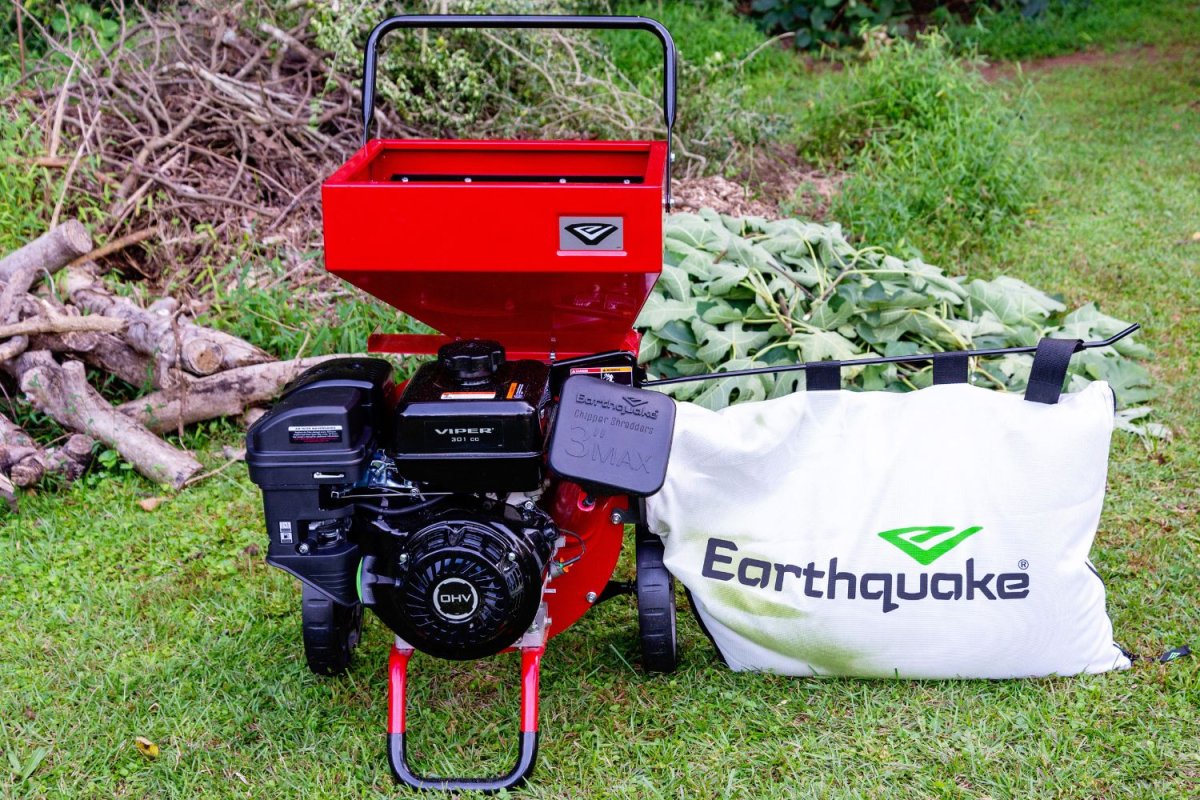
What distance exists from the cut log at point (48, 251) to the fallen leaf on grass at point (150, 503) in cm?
98

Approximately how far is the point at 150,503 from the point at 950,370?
7.52 feet

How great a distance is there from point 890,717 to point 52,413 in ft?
8.75

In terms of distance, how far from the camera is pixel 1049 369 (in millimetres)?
2305

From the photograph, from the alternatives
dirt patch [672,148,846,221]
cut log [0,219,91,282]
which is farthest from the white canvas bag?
dirt patch [672,148,846,221]

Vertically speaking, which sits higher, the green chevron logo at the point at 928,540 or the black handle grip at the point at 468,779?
the green chevron logo at the point at 928,540

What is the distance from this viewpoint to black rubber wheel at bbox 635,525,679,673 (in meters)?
2.36

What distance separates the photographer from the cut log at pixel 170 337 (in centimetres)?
351

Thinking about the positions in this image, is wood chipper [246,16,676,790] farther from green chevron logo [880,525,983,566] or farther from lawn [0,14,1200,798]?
green chevron logo [880,525,983,566]

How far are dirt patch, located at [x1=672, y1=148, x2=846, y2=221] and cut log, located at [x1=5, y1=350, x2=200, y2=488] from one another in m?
2.35

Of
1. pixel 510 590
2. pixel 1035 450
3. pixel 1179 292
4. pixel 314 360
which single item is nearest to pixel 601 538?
pixel 510 590

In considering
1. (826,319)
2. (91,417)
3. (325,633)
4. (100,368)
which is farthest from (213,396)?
(826,319)

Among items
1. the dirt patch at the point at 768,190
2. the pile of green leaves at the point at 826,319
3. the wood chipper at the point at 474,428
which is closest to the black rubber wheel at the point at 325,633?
the wood chipper at the point at 474,428

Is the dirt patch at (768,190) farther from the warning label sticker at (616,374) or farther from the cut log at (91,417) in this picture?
the warning label sticker at (616,374)

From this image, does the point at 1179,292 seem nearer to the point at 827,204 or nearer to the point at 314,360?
the point at 827,204
